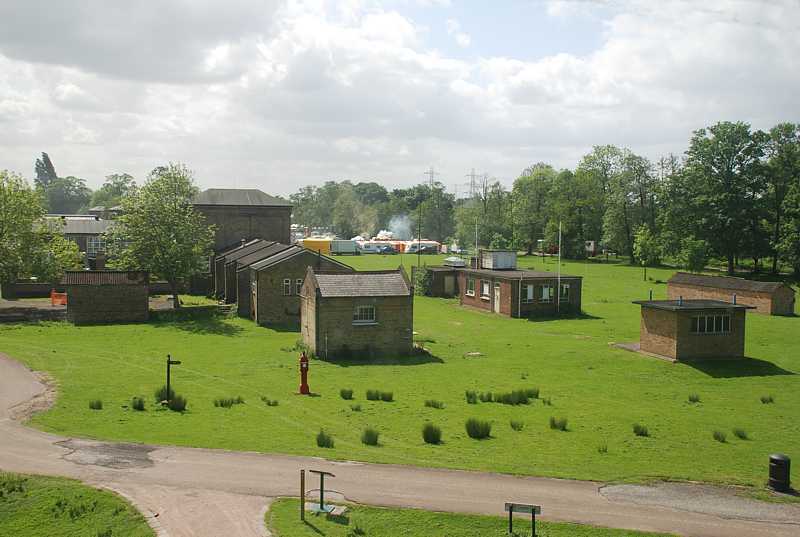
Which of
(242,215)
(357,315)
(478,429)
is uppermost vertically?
(242,215)

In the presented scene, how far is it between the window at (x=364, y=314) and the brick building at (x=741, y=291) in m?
35.0

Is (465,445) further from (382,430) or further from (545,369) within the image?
(545,369)

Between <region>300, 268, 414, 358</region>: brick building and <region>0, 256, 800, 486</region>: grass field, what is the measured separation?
1.71 metres

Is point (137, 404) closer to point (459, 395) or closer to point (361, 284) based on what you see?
point (459, 395)

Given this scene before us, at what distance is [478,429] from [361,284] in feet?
63.9

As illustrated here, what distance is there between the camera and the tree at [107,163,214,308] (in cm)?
5844

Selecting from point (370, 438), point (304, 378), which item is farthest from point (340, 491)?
point (304, 378)

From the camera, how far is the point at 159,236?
59.1 m

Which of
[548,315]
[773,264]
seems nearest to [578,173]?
[773,264]

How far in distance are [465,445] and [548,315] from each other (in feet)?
128

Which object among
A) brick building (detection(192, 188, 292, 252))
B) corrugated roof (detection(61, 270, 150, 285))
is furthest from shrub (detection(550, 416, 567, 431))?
brick building (detection(192, 188, 292, 252))

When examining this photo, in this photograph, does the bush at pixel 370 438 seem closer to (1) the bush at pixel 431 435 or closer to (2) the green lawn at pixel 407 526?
(1) the bush at pixel 431 435

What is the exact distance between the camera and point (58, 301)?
63.0m

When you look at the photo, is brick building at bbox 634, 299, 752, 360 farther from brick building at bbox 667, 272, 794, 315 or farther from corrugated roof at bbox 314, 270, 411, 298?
brick building at bbox 667, 272, 794, 315
